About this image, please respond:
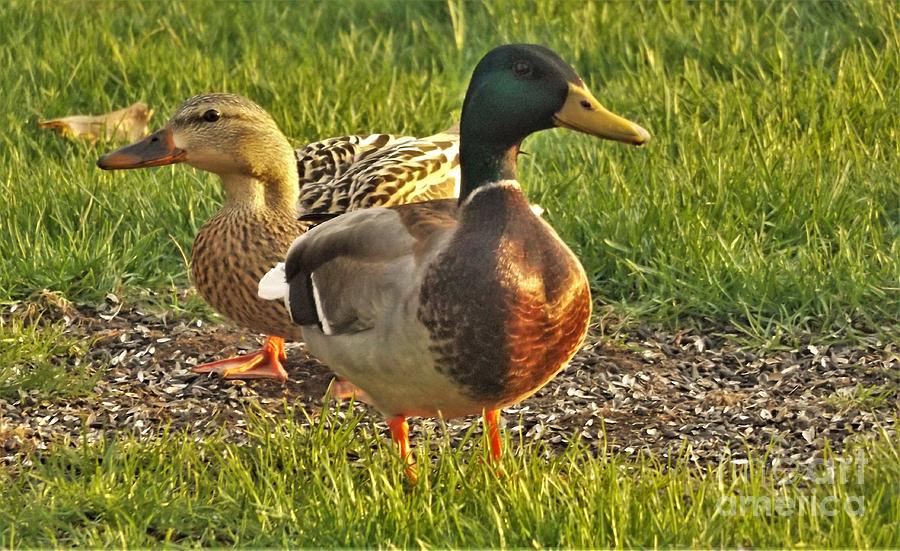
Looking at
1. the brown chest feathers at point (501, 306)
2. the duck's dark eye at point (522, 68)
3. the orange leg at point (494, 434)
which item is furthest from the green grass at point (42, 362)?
the duck's dark eye at point (522, 68)

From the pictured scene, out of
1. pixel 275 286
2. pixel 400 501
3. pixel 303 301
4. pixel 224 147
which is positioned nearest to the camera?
pixel 400 501

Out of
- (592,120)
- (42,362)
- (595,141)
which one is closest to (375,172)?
(42,362)

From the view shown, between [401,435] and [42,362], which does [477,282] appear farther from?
[42,362]

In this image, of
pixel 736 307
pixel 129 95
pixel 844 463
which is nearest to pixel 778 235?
pixel 736 307

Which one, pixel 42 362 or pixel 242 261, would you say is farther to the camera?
pixel 242 261

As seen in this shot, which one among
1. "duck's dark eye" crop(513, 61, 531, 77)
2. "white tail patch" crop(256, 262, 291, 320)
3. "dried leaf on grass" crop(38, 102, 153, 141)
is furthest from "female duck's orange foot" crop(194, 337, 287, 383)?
"dried leaf on grass" crop(38, 102, 153, 141)

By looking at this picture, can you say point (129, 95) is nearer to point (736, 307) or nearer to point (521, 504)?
point (736, 307)

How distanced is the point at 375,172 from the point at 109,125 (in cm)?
190

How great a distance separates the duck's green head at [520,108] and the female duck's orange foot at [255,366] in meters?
1.22

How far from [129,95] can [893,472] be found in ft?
13.7

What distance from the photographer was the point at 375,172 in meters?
5.04

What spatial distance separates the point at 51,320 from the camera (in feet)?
17.0

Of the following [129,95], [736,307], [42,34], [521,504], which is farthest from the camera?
[42,34]

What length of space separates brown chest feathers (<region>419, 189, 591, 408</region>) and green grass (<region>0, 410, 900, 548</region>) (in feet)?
0.73
